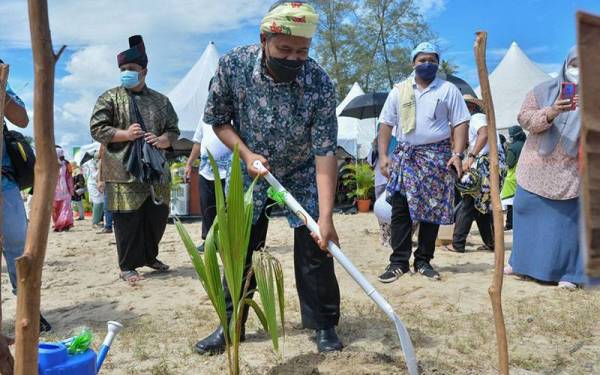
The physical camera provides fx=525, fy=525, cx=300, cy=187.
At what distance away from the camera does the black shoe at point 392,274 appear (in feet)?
13.8

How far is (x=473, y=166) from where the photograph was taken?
555 centimetres

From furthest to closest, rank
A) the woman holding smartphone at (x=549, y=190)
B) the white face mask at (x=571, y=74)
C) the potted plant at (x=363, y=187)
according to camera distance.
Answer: the potted plant at (x=363, y=187)
the woman holding smartphone at (x=549, y=190)
the white face mask at (x=571, y=74)

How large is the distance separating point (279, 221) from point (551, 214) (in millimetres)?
6248

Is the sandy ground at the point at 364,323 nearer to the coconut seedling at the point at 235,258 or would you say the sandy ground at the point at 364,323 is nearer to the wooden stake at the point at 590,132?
the coconut seedling at the point at 235,258

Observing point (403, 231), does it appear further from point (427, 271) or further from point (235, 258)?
point (235, 258)

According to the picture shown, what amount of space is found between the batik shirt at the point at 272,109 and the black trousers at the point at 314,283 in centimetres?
13

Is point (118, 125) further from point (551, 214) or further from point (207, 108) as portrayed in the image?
point (551, 214)

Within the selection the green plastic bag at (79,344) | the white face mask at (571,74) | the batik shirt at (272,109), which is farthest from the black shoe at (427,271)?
the green plastic bag at (79,344)

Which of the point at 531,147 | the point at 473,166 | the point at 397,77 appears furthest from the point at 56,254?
the point at 397,77

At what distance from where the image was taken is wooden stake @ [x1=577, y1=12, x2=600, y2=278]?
0.97 m

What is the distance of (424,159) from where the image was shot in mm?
4234

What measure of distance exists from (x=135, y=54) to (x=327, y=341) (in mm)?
2736

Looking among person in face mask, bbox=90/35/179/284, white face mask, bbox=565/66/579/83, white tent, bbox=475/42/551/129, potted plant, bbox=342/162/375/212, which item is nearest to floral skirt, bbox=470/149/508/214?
white face mask, bbox=565/66/579/83

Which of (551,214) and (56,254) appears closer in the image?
(551,214)
